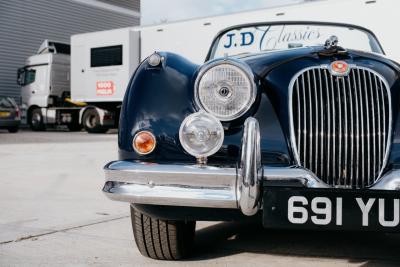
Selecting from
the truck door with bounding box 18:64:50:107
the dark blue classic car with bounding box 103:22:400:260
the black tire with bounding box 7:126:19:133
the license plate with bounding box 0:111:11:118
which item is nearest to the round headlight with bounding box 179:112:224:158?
the dark blue classic car with bounding box 103:22:400:260

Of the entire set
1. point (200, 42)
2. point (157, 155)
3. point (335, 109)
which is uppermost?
point (200, 42)

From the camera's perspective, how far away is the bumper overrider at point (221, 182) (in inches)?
94.5

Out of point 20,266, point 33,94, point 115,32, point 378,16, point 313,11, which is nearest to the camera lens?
point 20,266

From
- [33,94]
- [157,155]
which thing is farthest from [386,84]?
[33,94]

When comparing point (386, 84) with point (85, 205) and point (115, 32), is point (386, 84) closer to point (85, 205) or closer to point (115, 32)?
point (85, 205)

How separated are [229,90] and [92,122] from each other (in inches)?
658

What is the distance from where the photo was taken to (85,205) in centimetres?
483

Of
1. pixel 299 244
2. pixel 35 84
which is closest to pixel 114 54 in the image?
pixel 35 84

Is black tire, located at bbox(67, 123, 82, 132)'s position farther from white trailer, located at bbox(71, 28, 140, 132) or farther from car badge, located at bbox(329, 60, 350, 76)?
car badge, located at bbox(329, 60, 350, 76)

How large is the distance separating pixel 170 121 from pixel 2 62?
2154 centimetres

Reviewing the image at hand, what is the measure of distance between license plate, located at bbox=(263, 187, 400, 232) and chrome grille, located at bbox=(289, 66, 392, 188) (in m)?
0.32

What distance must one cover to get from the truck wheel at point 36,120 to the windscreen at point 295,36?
16.6 m

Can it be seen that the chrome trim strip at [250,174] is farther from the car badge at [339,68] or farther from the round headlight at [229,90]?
the car badge at [339,68]

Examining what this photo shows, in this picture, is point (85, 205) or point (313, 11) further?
point (313, 11)
